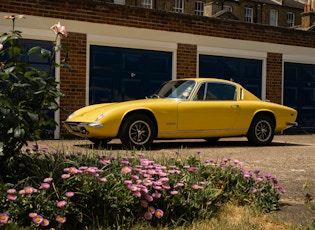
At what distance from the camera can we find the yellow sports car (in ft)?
27.4

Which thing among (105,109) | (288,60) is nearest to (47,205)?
(105,109)

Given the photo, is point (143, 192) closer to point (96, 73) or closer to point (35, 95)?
point (35, 95)

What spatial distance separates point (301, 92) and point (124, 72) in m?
6.97

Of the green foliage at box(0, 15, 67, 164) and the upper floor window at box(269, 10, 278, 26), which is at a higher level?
the upper floor window at box(269, 10, 278, 26)

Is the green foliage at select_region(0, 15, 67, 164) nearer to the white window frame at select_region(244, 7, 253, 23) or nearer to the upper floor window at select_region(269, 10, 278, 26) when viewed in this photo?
the white window frame at select_region(244, 7, 253, 23)

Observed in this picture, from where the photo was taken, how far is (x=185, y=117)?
29.7 ft

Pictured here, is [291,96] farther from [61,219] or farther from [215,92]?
[61,219]

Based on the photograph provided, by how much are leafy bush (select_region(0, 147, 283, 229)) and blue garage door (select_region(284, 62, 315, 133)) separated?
12109mm

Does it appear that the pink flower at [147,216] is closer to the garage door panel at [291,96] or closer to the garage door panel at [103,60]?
the garage door panel at [103,60]

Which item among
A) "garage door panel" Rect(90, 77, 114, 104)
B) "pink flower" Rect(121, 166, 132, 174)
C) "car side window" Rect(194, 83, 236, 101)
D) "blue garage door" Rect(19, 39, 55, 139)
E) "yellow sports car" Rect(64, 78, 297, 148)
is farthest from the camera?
"garage door panel" Rect(90, 77, 114, 104)

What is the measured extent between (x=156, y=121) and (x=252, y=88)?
7.03 meters

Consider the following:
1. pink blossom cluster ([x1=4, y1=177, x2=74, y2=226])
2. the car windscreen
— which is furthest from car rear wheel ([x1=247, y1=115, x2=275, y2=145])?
pink blossom cluster ([x1=4, y1=177, x2=74, y2=226])

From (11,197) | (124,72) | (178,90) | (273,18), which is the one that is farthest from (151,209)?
(273,18)

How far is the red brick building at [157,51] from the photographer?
11.6 metres
